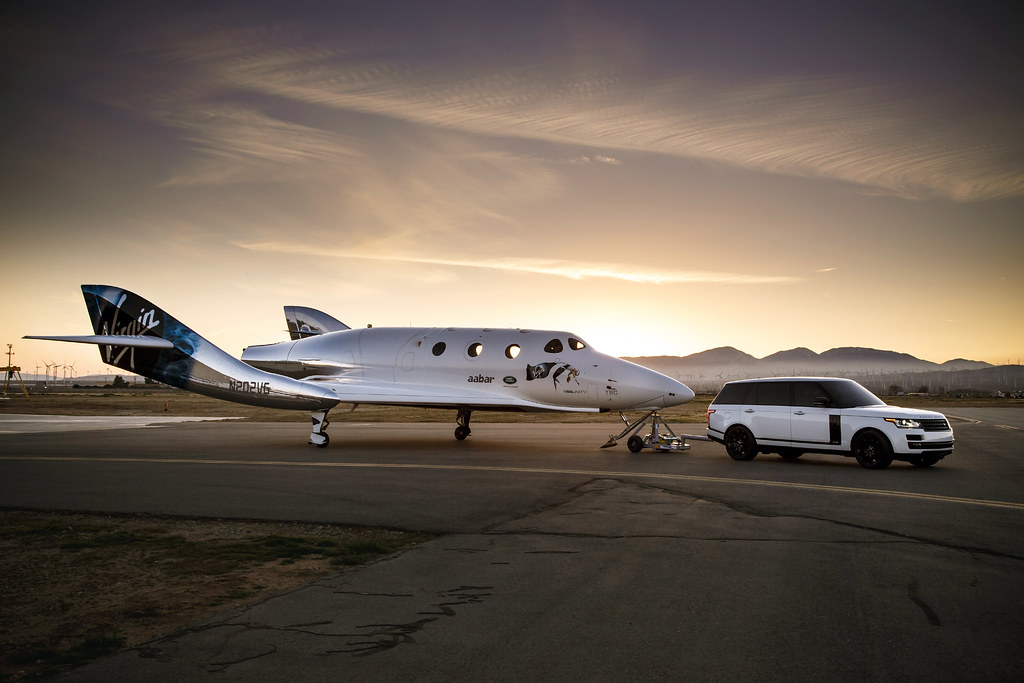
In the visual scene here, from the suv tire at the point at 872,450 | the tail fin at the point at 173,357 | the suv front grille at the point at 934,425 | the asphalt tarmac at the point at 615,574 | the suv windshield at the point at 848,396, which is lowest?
the asphalt tarmac at the point at 615,574

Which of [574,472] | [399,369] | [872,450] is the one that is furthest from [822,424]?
[399,369]

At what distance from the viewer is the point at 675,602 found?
611cm

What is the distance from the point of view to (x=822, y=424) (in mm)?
16484

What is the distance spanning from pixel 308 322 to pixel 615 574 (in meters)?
24.6

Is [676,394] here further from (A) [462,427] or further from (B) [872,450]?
(A) [462,427]

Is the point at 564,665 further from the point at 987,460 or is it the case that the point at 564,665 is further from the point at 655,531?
the point at 987,460

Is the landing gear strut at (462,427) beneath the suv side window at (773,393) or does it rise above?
beneath

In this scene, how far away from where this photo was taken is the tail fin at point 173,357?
2152cm

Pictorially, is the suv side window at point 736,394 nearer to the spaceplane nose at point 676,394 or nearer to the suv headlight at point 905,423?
the spaceplane nose at point 676,394

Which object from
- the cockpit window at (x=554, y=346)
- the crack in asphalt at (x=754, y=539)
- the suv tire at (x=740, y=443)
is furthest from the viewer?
the cockpit window at (x=554, y=346)

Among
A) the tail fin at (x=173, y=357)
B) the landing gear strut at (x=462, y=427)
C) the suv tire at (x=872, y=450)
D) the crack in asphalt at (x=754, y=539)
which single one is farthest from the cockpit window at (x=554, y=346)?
the crack in asphalt at (x=754, y=539)

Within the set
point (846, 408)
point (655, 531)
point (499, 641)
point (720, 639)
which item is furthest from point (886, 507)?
point (499, 641)

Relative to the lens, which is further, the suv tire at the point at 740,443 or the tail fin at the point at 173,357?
the tail fin at the point at 173,357

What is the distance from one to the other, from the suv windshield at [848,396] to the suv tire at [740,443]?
7.07 ft
